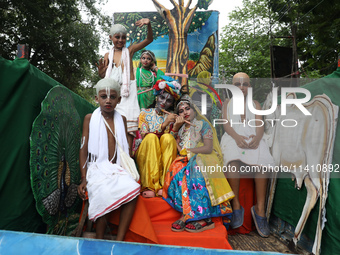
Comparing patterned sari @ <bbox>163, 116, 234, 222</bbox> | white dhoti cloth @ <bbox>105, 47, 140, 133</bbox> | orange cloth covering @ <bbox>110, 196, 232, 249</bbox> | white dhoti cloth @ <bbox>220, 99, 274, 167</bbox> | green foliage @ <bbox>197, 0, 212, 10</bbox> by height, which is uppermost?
green foliage @ <bbox>197, 0, 212, 10</bbox>

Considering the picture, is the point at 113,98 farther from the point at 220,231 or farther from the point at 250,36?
the point at 250,36

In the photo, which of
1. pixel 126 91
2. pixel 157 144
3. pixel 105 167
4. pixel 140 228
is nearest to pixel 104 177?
pixel 105 167

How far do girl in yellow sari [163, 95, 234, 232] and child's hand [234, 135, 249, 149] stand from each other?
0.22 m

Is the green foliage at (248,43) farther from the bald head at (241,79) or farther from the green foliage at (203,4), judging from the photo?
the bald head at (241,79)

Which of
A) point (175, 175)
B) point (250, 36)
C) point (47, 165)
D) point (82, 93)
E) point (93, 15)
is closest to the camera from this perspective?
point (47, 165)

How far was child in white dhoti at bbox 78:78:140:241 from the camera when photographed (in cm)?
205

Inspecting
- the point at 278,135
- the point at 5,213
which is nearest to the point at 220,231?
the point at 278,135

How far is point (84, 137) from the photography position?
2.41 meters

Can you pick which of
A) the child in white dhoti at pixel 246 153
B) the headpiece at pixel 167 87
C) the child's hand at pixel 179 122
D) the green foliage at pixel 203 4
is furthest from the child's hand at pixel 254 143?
the green foliage at pixel 203 4

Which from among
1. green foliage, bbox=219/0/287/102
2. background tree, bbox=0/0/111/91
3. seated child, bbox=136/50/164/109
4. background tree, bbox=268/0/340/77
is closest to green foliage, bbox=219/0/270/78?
green foliage, bbox=219/0/287/102

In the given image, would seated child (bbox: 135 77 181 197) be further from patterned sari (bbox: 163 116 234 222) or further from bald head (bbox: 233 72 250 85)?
bald head (bbox: 233 72 250 85)

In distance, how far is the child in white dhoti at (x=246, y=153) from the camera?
2.80 metres

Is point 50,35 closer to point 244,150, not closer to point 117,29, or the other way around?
point 117,29

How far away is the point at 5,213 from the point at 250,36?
19.9 metres
